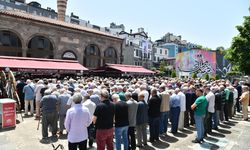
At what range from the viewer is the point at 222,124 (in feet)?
37.8

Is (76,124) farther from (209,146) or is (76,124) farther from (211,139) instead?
(211,139)

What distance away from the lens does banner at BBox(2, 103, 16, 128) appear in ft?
31.1

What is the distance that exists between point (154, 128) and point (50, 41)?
2179 centimetres

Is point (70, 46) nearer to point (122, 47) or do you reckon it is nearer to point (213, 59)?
point (122, 47)

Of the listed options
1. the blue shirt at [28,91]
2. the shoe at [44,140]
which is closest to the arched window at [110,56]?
the blue shirt at [28,91]

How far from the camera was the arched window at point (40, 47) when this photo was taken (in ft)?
80.8

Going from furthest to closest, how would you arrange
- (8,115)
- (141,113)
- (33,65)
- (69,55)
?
1. (69,55)
2. (33,65)
3. (8,115)
4. (141,113)

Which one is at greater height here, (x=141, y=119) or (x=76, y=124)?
(x=76, y=124)

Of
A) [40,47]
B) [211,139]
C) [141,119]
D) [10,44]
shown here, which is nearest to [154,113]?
[141,119]

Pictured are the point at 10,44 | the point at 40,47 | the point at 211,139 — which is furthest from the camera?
the point at 40,47

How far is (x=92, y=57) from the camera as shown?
31812 millimetres

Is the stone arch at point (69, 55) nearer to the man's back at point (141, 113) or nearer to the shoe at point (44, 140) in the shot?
the shoe at point (44, 140)

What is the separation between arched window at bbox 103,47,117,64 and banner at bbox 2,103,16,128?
2436 cm

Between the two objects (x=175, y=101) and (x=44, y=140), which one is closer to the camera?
(x=44, y=140)
